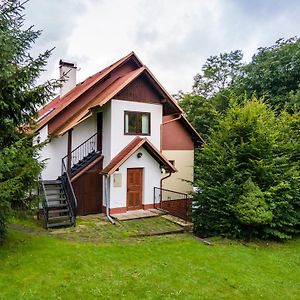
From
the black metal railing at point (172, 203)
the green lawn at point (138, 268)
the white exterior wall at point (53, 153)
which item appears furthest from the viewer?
the black metal railing at point (172, 203)

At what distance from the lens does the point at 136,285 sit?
6.64m

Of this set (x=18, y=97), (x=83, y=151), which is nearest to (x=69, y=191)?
(x=83, y=151)

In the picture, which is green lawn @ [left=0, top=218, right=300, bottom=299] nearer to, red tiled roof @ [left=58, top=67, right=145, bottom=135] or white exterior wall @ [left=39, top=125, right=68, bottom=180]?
white exterior wall @ [left=39, top=125, right=68, bottom=180]

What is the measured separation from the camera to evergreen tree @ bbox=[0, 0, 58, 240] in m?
7.43

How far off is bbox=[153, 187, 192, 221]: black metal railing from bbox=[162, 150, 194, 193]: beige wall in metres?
0.87

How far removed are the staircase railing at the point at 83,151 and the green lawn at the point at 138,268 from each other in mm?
4270

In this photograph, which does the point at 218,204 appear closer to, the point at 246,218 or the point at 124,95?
the point at 246,218

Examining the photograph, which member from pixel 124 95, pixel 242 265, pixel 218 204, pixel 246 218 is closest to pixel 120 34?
pixel 124 95

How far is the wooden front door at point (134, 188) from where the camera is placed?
14.1m

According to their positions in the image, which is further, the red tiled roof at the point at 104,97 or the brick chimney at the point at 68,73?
the brick chimney at the point at 68,73

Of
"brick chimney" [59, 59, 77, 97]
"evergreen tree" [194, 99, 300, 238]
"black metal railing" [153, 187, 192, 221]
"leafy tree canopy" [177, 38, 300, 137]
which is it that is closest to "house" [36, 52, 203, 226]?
"black metal railing" [153, 187, 192, 221]

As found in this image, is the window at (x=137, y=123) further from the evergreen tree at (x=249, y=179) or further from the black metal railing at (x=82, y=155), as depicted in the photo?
the evergreen tree at (x=249, y=179)

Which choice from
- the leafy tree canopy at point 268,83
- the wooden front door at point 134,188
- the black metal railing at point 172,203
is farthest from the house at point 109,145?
the leafy tree canopy at point 268,83

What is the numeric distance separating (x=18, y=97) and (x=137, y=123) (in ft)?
23.0
